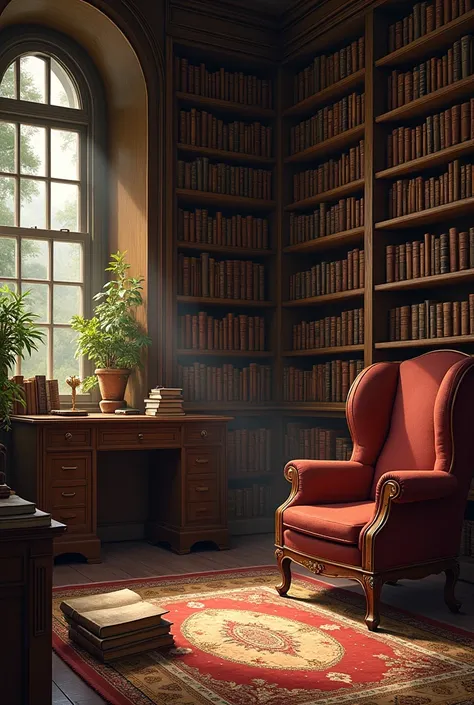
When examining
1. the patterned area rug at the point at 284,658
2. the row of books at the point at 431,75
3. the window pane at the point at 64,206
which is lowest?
the patterned area rug at the point at 284,658

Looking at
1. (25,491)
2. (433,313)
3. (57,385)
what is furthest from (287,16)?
(25,491)

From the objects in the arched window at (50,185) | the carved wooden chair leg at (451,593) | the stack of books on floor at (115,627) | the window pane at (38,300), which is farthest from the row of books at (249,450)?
the stack of books on floor at (115,627)

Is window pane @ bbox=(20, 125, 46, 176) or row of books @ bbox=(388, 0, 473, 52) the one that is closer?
row of books @ bbox=(388, 0, 473, 52)

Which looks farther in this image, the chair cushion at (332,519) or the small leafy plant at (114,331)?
the small leafy plant at (114,331)

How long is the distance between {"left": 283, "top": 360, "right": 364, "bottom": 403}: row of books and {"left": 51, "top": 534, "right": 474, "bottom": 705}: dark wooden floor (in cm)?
107

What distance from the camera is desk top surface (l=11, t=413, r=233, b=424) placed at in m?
5.05

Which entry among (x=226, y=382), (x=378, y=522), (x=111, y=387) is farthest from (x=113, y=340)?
(x=378, y=522)

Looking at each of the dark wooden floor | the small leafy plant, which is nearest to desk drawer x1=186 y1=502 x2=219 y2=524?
the dark wooden floor

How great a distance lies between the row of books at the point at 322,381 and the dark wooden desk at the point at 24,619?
11.1ft

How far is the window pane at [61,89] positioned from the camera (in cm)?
613

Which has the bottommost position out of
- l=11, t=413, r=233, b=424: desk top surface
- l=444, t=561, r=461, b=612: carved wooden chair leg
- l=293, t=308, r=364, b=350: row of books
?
l=444, t=561, r=461, b=612: carved wooden chair leg

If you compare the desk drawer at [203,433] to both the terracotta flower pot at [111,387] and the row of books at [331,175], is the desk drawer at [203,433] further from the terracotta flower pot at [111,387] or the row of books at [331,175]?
the row of books at [331,175]

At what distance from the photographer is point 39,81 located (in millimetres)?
6062

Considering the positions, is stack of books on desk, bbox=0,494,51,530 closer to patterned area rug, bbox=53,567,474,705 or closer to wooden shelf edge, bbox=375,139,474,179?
patterned area rug, bbox=53,567,474,705
